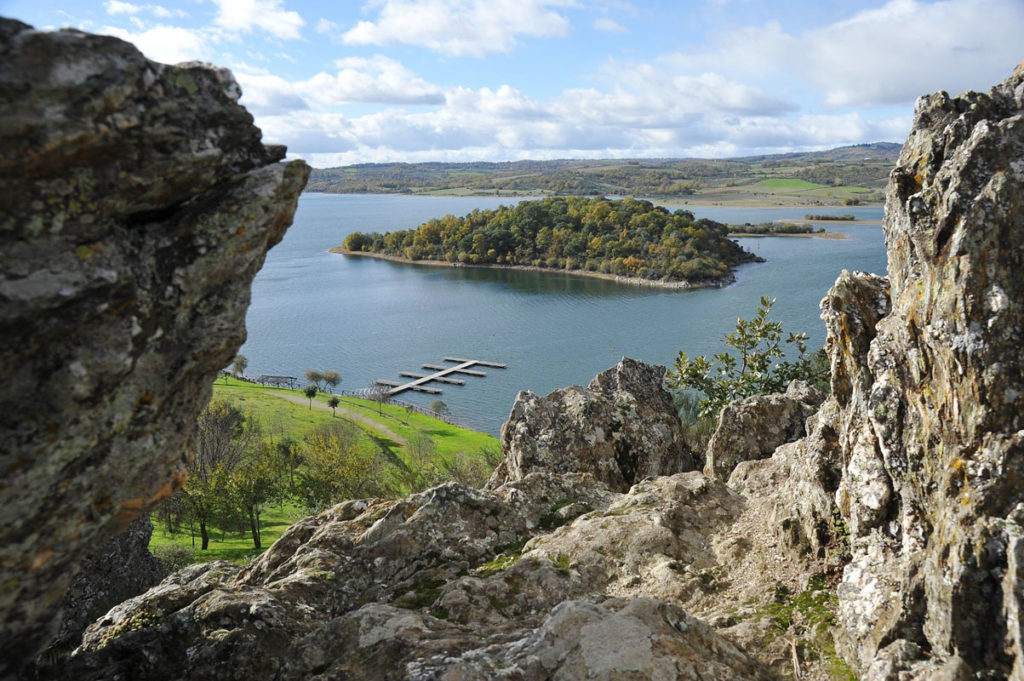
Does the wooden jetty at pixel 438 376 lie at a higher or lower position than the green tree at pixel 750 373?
lower

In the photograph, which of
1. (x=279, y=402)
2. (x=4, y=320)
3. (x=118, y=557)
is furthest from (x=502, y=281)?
(x=4, y=320)

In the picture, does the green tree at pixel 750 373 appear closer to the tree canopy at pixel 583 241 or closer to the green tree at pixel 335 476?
the green tree at pixel 335 476

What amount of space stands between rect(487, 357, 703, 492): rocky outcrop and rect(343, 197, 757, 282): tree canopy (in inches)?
4284

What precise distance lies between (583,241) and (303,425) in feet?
341

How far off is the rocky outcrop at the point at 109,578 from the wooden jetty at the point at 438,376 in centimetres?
6169

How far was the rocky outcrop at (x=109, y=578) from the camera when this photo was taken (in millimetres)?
13680

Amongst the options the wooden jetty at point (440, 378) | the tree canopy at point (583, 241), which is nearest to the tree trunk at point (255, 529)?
the wooden jetty at point (440, 378)

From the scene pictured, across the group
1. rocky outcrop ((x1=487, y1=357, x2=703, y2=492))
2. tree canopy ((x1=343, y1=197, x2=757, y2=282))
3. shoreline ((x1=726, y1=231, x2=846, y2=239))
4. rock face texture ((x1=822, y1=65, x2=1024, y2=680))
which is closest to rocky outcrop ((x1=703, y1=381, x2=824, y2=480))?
rocky outcrop ((x1=487, y1=357, x2=703, y2=492))

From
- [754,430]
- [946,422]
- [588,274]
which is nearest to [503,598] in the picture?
[946,422]

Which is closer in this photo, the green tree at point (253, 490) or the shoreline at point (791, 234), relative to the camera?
the green tree at point (253, 490)

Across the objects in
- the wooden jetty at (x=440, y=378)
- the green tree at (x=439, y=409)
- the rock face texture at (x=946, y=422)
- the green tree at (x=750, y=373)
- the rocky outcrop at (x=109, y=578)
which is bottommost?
the green tree at (x=439, y=409)

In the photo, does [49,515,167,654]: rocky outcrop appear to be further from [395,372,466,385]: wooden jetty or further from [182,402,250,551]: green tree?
[395,372,466,385]: wooden jetty

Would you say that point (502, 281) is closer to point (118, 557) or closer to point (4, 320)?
point (118, 557)

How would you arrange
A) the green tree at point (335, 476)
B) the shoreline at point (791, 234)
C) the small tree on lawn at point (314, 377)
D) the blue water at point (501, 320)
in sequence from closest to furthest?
the green tree at point (335, 476), the blue water at point (501, 320), the small tree on lawn at point (314, 377), the shoreline at point (791, 234)
